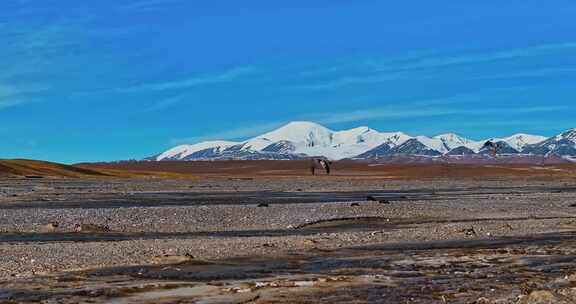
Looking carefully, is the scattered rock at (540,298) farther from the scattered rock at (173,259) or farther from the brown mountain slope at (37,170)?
the brown mountain slope at (37,170)

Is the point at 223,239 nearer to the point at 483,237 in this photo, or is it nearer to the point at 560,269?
the point at 483,237

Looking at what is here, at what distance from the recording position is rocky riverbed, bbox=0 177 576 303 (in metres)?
14.7

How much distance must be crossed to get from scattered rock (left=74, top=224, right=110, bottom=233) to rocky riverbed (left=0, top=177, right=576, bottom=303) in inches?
1.5

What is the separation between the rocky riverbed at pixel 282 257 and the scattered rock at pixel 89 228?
0.04 m

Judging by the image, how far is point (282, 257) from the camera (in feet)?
66.3

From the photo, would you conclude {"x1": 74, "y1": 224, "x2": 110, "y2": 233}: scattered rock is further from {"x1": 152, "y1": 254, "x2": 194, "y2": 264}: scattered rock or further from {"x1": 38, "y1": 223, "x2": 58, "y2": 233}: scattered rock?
{"x1": 152, "y1": 254, "x2": 194, "y2": 264}: scattered rock

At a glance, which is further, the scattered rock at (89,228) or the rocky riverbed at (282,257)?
the scattered rock at (89,228)

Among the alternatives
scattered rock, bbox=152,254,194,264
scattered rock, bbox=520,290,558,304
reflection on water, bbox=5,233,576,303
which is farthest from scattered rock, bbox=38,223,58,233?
scattered rock, bbox=520,290,558,304

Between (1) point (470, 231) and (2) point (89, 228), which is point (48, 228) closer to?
(2) point (89, 228)

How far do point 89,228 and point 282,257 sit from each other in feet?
35.4

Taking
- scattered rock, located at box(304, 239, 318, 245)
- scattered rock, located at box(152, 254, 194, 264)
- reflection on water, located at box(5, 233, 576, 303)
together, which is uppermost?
scattered rock, located at box(304, 239, 318, 245)

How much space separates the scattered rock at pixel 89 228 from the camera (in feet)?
93.8

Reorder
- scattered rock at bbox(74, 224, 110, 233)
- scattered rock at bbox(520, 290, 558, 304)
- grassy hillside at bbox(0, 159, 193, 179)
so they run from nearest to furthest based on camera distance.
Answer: scattered rock at bbox(520, 290, 558, 304), scattered rock at bbox(74, 224, 110, 233), grassy hillside at bbox(0, 159, 193, 179)

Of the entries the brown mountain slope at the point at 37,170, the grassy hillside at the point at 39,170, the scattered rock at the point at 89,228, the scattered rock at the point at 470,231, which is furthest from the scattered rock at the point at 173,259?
the brown mountain slope at the point at 37,170
